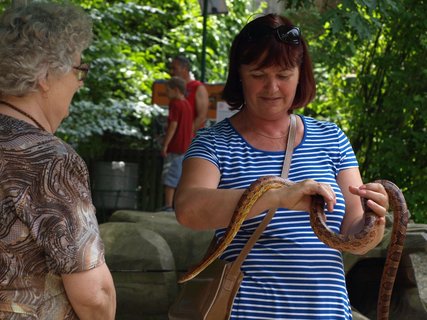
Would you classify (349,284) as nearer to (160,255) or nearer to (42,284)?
(160,255)

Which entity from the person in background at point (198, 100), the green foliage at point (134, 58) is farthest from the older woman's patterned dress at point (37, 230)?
the green foliage at point (134, 58)

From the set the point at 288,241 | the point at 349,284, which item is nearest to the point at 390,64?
the point at 349,284

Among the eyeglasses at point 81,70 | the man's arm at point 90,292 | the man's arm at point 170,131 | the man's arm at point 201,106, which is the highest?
the eyeglasses at point 81,70

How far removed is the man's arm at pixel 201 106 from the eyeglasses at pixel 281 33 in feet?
24.9

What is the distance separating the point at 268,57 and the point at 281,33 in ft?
0.32

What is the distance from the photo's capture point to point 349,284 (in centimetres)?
741

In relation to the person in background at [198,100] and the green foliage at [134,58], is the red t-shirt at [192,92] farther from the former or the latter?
the green foliage at [134,58]

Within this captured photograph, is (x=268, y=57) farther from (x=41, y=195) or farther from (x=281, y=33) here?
(x=41, y=195)

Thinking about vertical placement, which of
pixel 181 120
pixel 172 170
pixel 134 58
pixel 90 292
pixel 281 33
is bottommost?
pixel 172 170

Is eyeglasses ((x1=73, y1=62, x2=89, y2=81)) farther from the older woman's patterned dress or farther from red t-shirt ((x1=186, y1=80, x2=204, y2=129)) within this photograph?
red t-shirt ((x1=186, y1=80, x2=204, y2=129))

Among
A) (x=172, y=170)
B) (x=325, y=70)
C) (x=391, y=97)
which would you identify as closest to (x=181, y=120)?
(x=172, y=170)

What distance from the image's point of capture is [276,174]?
3252 mm

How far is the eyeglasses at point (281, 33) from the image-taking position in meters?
3.32

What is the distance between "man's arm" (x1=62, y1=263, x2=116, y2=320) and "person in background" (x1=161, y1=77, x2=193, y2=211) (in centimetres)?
782
